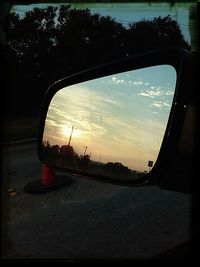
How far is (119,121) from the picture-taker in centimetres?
191

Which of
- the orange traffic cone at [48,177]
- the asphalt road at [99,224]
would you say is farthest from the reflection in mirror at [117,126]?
the orange traffic cone at [48,177]

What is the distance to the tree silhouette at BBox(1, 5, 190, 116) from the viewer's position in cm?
2019

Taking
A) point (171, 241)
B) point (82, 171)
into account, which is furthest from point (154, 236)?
point (82, 171)

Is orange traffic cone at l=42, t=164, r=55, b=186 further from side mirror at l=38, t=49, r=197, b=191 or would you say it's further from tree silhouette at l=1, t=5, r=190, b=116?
tree silhouette at l=1, t=5, r=190, b=116

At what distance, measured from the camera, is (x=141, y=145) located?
184 cm

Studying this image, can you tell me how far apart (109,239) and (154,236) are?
1.23 ft

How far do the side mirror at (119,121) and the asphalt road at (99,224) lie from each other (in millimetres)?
1585

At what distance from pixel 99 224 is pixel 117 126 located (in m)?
2.58

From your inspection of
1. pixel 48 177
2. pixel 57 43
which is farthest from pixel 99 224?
pixel 57 43

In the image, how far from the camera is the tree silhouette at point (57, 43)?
66.2 feet

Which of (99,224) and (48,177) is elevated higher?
(99,224)

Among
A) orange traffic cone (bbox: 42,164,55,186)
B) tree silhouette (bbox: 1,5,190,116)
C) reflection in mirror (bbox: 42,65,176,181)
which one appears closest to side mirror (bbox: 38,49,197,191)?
reflection in mirror (bbox: 42,65,176,181)

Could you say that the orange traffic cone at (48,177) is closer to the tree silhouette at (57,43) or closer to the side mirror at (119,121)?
the side mirror at (119,121)

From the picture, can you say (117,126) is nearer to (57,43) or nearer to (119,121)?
(119,121)
